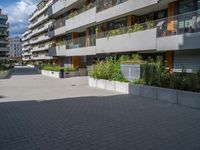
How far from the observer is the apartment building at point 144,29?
14930 millimetres

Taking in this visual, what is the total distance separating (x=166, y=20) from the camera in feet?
52.4

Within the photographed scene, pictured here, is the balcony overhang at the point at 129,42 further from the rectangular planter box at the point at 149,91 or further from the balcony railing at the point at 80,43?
the rectangular planter box at the point at 149,91

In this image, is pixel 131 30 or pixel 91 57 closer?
pixel 131 30

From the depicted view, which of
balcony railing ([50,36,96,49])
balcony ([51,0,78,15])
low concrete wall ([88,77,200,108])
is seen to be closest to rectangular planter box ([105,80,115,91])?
low concrete wall ([88,77,200,108])

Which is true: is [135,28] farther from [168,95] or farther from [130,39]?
[168,95]

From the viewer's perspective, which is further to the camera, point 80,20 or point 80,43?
point 80,43

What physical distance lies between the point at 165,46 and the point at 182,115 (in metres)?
8.11

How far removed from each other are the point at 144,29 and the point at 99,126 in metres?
12.3

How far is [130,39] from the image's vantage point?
19.8 meters

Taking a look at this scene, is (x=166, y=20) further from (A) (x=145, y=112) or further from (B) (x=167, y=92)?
(A) (x=145, y=112)

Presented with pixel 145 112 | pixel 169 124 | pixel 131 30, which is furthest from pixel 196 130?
pixel 131 30

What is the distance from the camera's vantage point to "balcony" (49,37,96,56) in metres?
27.2

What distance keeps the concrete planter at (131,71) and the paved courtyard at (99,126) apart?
3.27 m

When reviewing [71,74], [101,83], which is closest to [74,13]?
[71,74]
